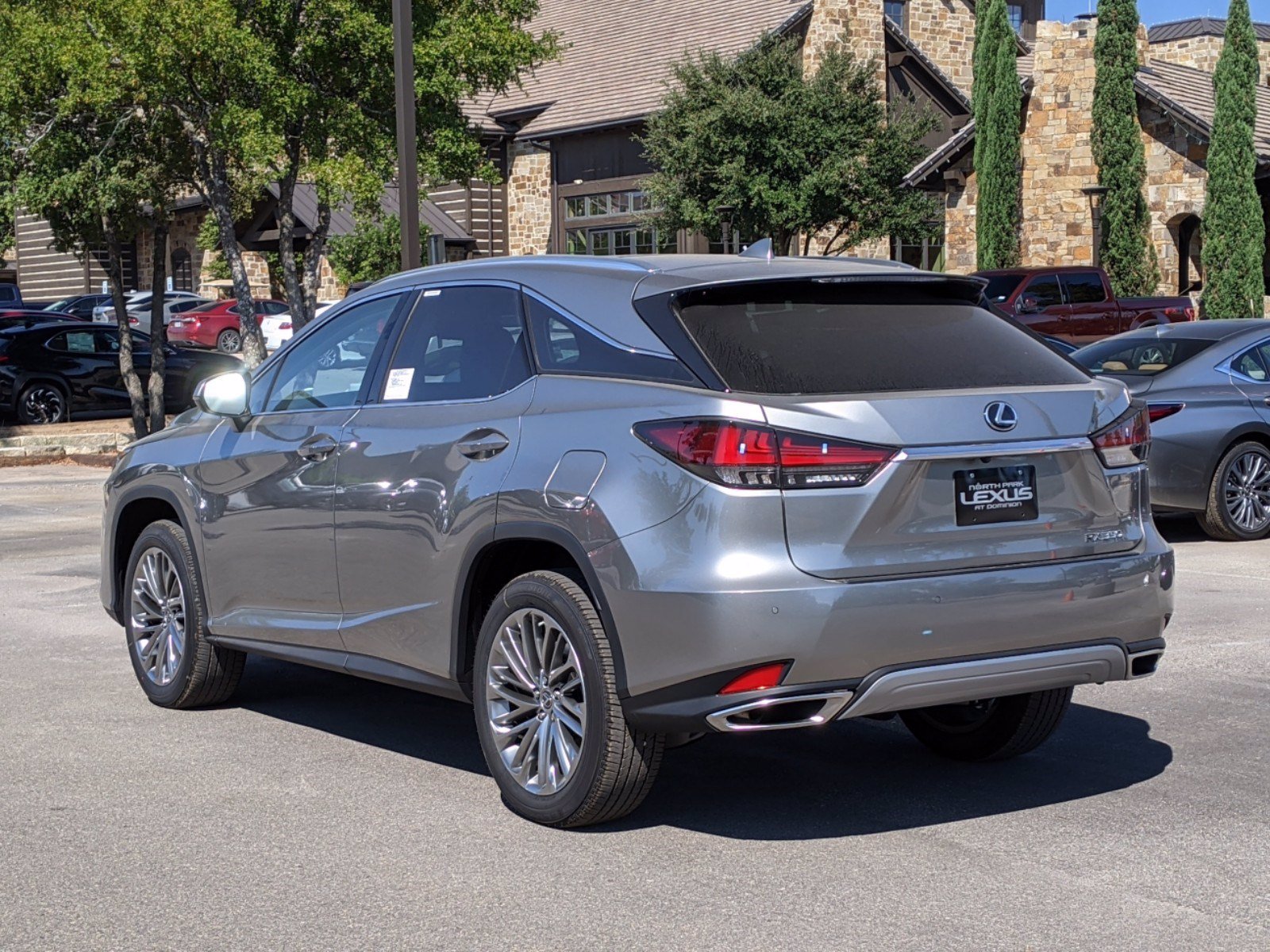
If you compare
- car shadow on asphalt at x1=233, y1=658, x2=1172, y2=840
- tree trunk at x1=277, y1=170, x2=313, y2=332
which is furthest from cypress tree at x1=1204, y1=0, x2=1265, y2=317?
car shadow on asphalt at x1=233, y1=658, x2=1172, y2=840

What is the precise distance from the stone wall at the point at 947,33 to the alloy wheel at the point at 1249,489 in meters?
36.4

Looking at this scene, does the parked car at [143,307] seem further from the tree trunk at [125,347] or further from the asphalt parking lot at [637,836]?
the asphalt parking lot at [637,836]

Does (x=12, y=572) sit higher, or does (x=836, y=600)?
(x=836, y=600)

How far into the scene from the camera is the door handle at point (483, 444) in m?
5.65

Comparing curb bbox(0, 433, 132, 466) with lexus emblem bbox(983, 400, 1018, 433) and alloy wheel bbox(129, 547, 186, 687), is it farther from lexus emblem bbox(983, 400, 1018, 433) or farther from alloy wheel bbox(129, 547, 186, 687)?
lexus emblem bbox(983, 400, 1018, 433)

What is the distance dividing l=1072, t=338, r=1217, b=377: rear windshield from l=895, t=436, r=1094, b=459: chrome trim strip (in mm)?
7928

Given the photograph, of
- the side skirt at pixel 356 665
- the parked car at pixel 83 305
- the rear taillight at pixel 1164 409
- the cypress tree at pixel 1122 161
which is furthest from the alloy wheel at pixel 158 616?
the parked car at pixel 83 305

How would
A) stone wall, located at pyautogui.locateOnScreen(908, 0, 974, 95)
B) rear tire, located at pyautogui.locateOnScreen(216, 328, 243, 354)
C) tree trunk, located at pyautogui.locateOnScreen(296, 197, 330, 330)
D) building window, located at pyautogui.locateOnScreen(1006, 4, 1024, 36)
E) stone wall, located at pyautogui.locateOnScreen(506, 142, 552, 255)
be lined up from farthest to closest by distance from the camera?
building window, located at pyautogui.locateOnScreen(1006, 4, 1024, 36) < stone wall, located at pyautogui.locateOnScreen(908, 0, 974, 95) < stone wall, located at pyautogui.locateOnScreen(506, 142, 552, 255) < rear tire, located at pyautogui.locateOnScreen(216, 328, 243, 354) < tree trunk, located at pyautogui.locateOnScreen(296, 197, 330, 330)

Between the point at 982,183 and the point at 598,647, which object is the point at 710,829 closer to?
the point at 598,647

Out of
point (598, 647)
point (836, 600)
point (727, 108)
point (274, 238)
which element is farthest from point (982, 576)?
point (274, 238)

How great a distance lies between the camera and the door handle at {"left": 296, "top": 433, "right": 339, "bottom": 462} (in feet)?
21.1

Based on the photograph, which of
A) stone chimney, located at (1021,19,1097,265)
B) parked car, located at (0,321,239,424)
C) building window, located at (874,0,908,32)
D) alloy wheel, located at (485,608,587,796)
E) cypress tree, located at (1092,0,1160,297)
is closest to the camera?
alloy wheel, located at (485,608,587,796)

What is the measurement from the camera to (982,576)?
202 inches

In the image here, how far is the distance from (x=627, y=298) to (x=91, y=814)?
242 centimetres
